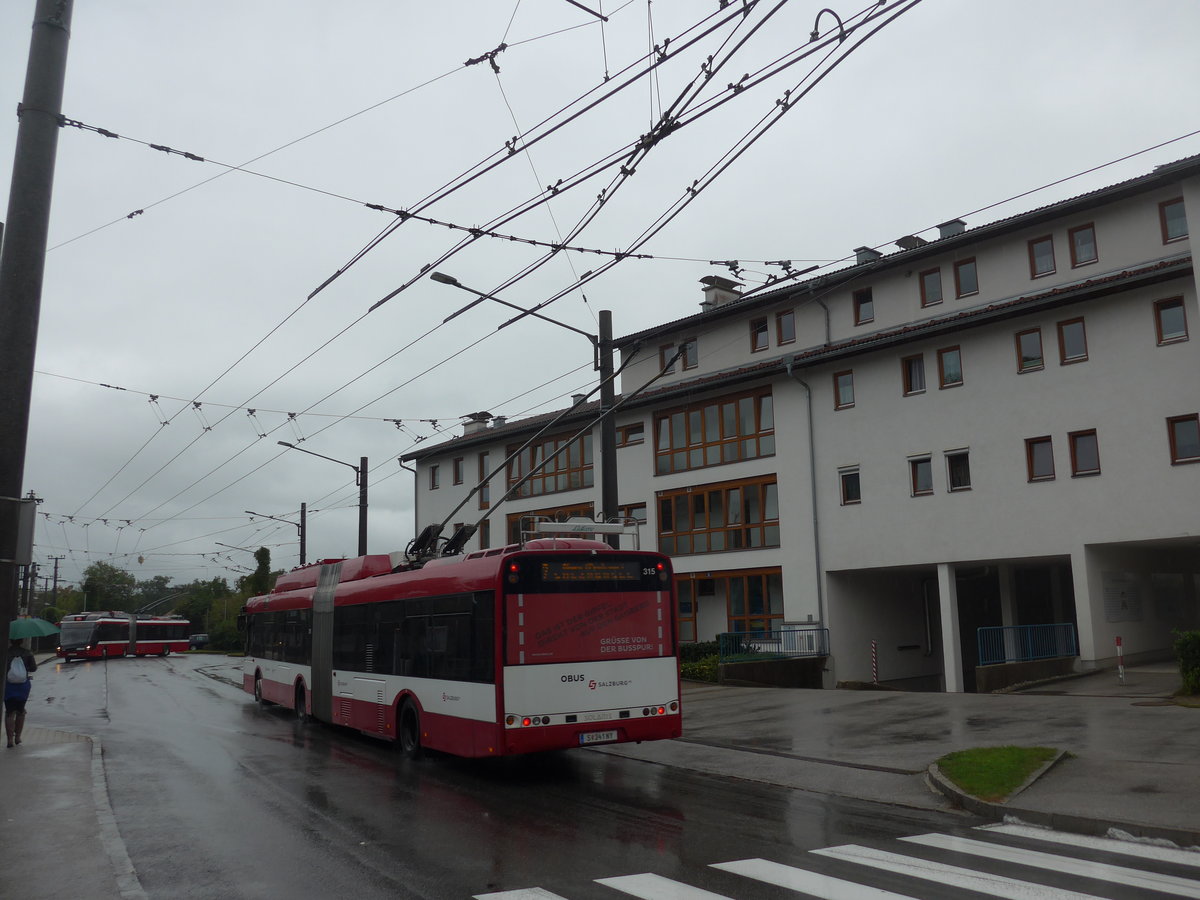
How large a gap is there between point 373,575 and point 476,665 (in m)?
→ 5.90

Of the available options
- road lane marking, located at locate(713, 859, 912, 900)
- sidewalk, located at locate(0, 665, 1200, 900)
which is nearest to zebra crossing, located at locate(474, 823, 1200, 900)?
road lane marking, located at locate(713, 859, 912, 900)

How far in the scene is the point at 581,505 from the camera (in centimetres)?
3716

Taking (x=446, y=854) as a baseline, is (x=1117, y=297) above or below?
above

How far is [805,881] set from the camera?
716 centimetres

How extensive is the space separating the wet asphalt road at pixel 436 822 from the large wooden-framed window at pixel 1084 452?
47.8 ft

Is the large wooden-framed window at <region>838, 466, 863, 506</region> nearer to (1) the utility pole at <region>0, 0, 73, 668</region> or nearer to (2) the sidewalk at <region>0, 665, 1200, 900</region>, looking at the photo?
(2) the sidewalk at <region>0, 665, 1200, 900</region>

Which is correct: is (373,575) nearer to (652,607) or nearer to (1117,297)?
(652,607)

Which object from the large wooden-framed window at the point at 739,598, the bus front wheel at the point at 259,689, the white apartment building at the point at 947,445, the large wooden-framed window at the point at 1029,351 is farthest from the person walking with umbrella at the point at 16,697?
the large wooden-framed window at the point at 1029,351

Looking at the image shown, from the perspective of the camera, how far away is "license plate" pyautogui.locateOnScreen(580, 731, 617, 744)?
1230 centimetres

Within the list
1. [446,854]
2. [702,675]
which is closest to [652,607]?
[446,854]

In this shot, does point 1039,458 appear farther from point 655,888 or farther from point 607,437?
point 655,888

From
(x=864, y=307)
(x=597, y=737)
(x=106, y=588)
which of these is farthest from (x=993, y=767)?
(x=106, y=588)

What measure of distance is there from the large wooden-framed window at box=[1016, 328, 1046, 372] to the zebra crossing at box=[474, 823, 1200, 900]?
59.2ft

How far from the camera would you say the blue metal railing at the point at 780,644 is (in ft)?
92.4
